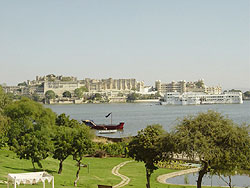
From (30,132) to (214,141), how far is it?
8647 mm

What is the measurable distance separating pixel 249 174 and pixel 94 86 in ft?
547

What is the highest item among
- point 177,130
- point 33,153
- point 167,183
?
point 177,130

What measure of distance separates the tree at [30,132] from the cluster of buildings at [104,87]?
131 meters

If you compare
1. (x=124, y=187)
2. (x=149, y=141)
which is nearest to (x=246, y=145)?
(x=149, y=141)

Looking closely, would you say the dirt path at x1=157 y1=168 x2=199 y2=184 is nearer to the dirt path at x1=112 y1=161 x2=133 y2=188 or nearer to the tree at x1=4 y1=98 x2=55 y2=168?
the dirt path at x1=112 y1=161 x2=133 y2=188

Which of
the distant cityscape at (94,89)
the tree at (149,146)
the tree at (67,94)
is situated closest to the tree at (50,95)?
the distant cityscape at (94,89)

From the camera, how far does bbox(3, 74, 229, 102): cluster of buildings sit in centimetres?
16588

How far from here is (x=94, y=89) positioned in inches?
7092

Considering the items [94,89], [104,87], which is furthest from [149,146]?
[104,87]

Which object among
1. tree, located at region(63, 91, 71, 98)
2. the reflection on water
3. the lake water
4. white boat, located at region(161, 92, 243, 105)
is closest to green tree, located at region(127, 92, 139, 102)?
tree, located at region(63, 91, 71, 98)

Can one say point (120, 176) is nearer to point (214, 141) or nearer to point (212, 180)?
point (212, 180)

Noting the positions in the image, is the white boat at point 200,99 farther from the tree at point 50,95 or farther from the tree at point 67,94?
the tree at point 50,95

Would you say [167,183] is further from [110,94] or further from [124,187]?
[110,94]

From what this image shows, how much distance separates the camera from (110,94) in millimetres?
160250
